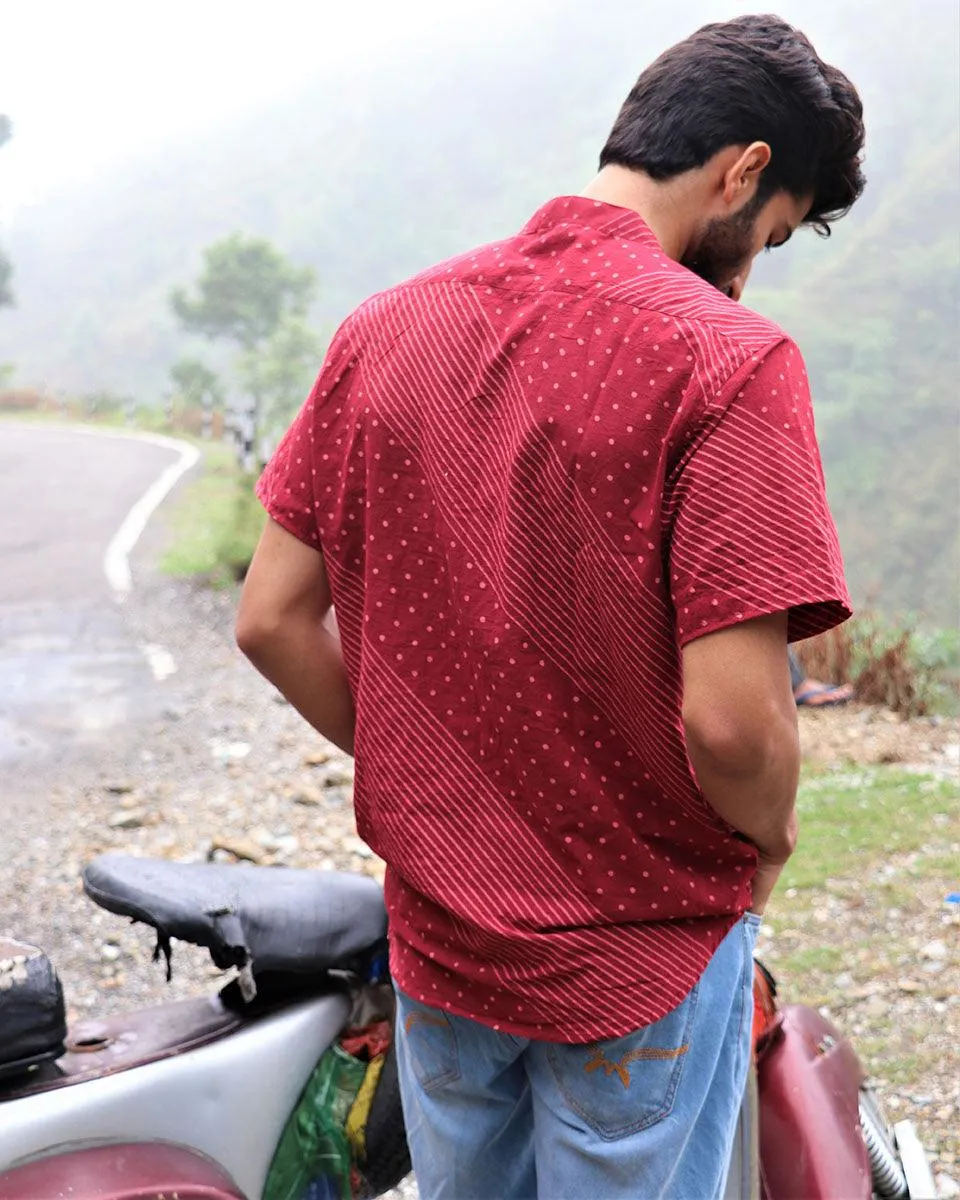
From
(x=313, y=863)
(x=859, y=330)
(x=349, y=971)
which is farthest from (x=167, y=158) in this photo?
(x=349, y=971)

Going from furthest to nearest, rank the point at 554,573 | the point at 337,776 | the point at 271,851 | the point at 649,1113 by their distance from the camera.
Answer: the point at 337,776
the point at 271,851
the point at 649,1113
the point at 554,573

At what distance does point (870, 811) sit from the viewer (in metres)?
4.61

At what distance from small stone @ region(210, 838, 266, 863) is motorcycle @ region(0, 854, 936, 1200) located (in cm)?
242

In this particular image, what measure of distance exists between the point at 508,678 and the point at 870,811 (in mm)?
3803

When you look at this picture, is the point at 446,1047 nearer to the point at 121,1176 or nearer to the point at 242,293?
the point at 121,1176

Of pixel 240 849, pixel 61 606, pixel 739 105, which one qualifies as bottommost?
pixel 61 606

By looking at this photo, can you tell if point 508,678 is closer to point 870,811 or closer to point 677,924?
point 677,924

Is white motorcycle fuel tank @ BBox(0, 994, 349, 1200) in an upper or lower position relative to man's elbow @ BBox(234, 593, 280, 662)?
lower

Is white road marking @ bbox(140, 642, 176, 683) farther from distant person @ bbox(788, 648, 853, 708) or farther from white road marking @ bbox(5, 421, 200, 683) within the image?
distant person @ bbox(788, 648, 853, 708)

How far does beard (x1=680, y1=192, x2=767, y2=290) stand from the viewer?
1.21 meters

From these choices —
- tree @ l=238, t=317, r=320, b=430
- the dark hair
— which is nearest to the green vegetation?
the dark hair

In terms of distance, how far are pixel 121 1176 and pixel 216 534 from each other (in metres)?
6.99

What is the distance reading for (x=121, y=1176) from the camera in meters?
1.38

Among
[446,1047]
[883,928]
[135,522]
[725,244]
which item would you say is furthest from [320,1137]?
[135,522]
